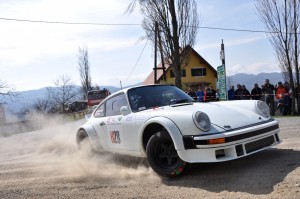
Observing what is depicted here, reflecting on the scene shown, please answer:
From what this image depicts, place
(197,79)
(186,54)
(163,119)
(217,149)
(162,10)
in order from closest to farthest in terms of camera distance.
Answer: (217,149)
(163,119)
(162,10)
(186,54)
(197,79)

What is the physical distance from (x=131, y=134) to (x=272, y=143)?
228 cm

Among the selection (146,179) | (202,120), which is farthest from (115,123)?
(202,120)

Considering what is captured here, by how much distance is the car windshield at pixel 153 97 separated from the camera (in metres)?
6.77

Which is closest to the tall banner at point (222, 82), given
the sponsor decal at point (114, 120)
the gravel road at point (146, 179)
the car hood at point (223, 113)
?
the gravel road at point (146, 179)

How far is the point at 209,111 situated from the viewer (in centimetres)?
592

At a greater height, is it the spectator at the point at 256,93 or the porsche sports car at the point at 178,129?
the spectator at the point at 256,93

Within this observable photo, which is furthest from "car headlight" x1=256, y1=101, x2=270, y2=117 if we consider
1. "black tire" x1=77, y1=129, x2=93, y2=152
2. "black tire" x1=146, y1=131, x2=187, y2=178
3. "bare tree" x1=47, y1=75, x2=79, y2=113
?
"bare tree" x1=47, y1=75, x2=79, y2=113

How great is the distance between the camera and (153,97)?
6.92 meters

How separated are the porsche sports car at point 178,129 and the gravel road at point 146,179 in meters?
0.29

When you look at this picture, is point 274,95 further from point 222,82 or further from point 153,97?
point 153,97

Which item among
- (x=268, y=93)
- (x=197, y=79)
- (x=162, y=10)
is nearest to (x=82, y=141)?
(x=268, y=93)

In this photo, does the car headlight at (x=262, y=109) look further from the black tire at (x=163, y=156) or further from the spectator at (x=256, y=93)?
the spectator at (x=256, y=93)

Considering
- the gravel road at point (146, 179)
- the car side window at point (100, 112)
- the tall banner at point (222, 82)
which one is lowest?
the gravel road at point (146, 179)

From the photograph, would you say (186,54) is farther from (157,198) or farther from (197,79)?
(197,79)
